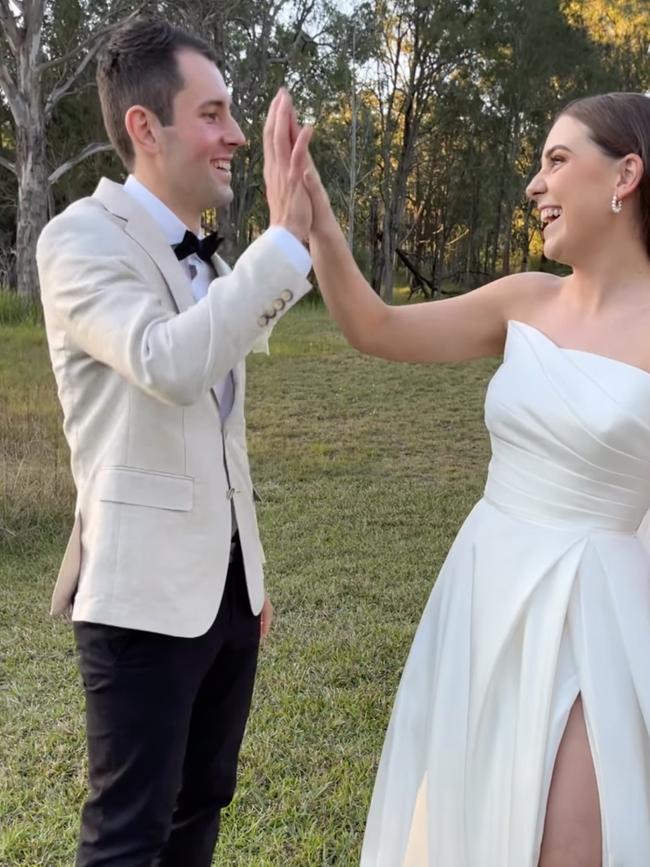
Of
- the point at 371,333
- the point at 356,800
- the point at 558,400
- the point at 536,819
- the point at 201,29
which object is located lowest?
the point at 356,800

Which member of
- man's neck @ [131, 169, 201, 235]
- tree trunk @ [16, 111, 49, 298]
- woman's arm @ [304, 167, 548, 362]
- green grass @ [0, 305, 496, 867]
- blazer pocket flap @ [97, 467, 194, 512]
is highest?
tree trunk @ [16, 111, 49, 298]

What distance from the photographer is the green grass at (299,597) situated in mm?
2861

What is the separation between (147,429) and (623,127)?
1.35m

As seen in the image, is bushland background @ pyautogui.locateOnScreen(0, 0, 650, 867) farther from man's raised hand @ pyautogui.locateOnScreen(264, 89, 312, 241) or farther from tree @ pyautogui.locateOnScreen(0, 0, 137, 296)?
man's raised hand @ pyautogui.locateOnScreen(264, 89, 312, 241)

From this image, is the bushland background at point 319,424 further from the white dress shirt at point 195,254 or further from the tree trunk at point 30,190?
the white dress shirt at point 195,254

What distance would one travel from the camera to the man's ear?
1.66 metres

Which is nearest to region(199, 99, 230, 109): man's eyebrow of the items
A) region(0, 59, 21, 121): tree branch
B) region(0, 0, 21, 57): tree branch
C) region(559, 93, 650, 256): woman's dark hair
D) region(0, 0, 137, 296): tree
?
region(559, 93, 650, 256): woman's dark hair

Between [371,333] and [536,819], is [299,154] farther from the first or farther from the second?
[536,819]

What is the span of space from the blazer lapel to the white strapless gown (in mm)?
859

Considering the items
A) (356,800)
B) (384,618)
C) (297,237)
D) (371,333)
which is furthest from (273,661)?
(297,237)

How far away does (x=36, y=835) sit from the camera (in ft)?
8.89

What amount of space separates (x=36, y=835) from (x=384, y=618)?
2.26 m

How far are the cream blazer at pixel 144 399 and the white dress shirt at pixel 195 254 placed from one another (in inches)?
1.0

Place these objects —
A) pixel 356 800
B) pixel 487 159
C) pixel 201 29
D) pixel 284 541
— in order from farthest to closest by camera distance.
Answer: pixel 487 159
pixel 201 29
pixel 284 541
pixel 356 800
